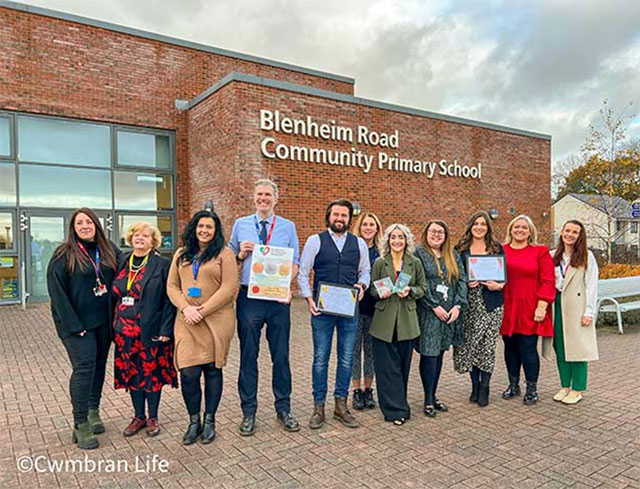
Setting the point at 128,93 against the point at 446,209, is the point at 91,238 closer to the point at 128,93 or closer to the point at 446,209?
the point at 128,93

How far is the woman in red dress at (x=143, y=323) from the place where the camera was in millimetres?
3723

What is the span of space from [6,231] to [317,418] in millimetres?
10661

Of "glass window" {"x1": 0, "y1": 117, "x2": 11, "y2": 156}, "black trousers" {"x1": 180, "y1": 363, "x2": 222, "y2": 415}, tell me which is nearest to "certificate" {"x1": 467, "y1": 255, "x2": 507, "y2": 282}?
"black trousers" {"x1": 180, "y1": 363, "x2": 222, "y2": 415}

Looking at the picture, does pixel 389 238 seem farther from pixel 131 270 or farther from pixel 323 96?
pixel 323 96

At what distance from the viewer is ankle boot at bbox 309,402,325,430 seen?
405 cm

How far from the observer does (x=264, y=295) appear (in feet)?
12.6

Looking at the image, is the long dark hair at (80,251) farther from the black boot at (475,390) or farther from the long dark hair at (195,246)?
the black boot at (475,390)

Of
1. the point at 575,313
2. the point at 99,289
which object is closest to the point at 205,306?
the point at 99,289

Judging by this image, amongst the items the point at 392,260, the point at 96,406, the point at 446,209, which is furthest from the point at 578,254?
the point at 446,209

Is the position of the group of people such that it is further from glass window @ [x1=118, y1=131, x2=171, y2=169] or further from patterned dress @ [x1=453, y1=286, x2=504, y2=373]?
glass window @ [x1=118, y1=131, x2=171, y2=169]

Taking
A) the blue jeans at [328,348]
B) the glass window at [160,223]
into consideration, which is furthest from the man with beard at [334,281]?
the glass window at [160,223]

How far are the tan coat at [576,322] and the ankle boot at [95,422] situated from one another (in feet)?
14.3

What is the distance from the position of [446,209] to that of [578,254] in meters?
10.1

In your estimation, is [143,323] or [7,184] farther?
[7,184]
